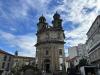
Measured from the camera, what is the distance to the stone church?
1885 inches

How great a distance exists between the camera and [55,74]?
129 feet

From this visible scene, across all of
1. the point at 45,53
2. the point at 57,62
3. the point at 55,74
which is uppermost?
the point at 45,53

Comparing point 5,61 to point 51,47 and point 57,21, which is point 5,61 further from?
point 57,21

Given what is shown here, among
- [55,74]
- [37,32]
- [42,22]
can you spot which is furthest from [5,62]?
[55,74]

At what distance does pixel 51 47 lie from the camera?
4919 centimetres

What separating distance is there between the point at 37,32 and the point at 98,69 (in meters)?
29.9

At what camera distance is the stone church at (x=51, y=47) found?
47.9 meters

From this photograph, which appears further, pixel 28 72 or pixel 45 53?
pixel 45 53

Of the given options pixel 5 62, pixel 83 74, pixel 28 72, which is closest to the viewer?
pixel 83 74

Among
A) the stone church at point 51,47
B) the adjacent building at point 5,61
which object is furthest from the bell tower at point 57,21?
the adjacent building at point 5,61

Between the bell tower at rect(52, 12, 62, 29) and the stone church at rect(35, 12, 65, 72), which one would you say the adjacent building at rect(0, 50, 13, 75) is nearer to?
the stone church at rect(35, 12, 65, 72)

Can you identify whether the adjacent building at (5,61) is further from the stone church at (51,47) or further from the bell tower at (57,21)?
the bell tower at (57,21)

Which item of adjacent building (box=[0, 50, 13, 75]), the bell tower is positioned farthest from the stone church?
adjacent building (box=[0, 50, 13, 75])

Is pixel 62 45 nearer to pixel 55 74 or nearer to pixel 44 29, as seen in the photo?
pixel 44 29
